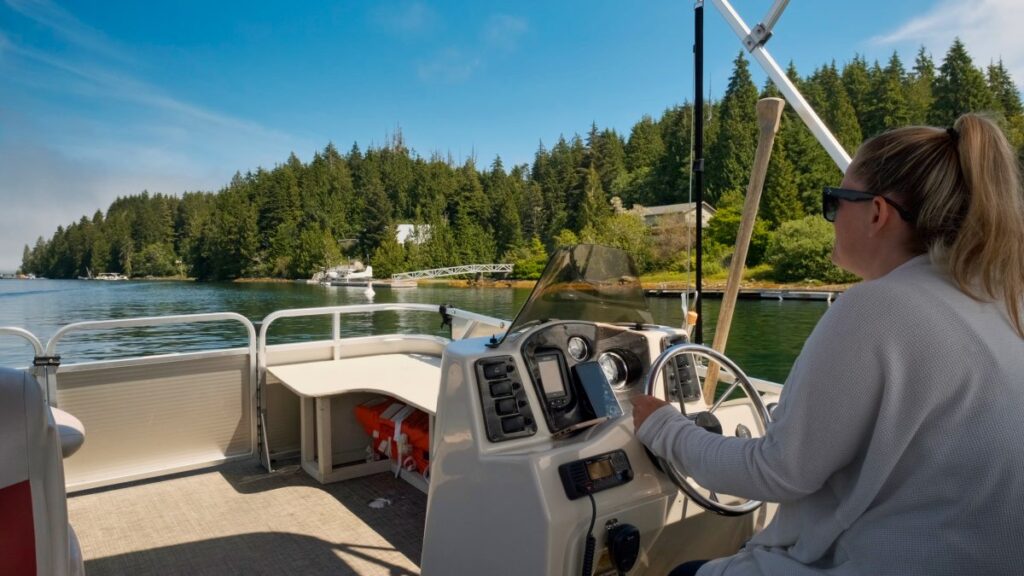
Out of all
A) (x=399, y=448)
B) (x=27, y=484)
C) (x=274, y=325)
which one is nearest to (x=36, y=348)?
(x=399, y=448)

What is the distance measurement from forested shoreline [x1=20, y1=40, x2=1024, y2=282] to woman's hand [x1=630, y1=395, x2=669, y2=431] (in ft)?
90.0

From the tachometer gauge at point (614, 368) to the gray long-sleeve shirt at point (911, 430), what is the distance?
862 millimetres

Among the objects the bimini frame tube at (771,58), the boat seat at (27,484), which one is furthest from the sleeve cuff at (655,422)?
the bimini frame tube at (771,58)

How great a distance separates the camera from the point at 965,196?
99 cm

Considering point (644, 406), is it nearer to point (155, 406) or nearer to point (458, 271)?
point (155, 406)

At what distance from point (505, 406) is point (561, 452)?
0.66ft

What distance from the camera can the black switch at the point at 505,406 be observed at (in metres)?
1.58

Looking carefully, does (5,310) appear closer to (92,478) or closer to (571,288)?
(92,478)

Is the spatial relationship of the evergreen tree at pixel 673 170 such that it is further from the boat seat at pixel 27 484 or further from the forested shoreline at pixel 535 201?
the boat seat at pixel 27 484

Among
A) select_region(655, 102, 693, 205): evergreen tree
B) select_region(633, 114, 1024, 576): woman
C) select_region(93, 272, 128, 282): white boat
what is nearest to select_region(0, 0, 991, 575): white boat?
select_region(633, 114, 1024, 576): woman

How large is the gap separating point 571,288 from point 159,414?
2847 mm

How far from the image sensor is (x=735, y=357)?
54.6 feet

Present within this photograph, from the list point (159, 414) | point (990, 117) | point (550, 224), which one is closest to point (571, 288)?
point (990, 117)

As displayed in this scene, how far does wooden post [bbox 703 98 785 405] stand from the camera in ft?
8.55
